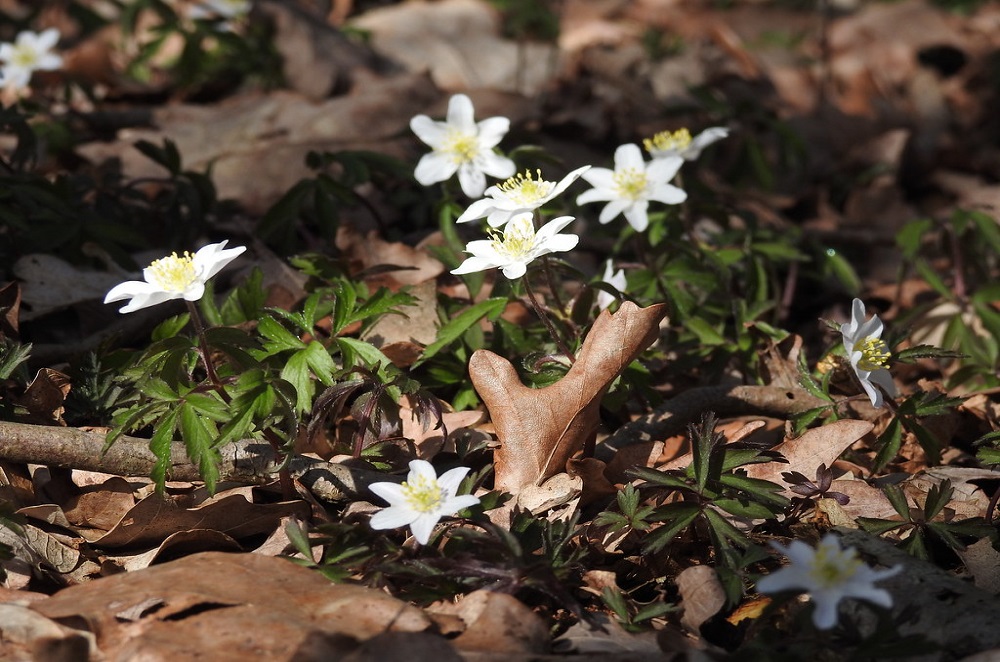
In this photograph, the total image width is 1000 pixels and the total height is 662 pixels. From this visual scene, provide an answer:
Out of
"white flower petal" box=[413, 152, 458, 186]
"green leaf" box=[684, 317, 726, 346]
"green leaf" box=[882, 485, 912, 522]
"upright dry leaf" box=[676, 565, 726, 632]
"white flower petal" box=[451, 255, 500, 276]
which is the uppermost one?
"white flower petal" box=[451, 255, 500, 276]

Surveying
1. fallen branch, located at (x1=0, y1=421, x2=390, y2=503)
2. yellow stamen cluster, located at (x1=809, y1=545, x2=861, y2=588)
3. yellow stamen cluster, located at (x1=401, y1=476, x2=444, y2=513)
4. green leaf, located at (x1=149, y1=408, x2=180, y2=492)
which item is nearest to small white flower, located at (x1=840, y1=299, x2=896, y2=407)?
yellow stamen cluster, located at (x1=809, y1=545, x2=861, y2=588)

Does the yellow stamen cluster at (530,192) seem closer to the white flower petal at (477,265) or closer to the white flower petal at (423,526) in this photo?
the white flower petal at (477,265)

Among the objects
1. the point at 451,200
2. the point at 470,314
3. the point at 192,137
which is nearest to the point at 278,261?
the point at 451,200

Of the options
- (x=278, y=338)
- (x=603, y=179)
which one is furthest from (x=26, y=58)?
(x=603, y=179)

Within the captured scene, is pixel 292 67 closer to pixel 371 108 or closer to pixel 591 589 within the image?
pixel 371 108

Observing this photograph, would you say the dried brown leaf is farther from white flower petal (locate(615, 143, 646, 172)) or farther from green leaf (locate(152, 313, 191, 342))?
green leaf (locate(152, 313, 191, 342))

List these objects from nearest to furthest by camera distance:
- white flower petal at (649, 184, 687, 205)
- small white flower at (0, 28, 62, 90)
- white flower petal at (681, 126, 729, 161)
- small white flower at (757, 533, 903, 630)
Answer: small white flower at (757, 533, 903, 630)
white flower petal at (649, 184, 687, 205)
white flower petal at (681, 126, 729, 161)
small white flower at (0, 28, 62, 90)
